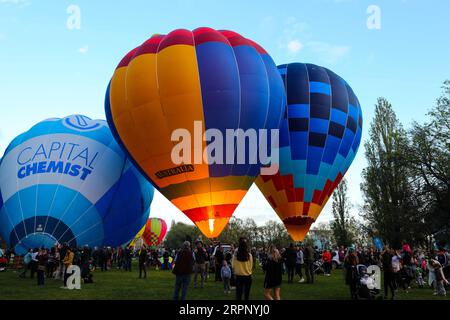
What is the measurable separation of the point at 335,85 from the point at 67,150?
14367mm

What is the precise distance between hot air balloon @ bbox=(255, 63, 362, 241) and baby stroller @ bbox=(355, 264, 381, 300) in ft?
36.3

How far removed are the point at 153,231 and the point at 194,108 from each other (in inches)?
1638

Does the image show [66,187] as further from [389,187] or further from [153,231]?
[153,231]

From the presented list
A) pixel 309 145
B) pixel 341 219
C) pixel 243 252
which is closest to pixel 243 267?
pixel 243 252

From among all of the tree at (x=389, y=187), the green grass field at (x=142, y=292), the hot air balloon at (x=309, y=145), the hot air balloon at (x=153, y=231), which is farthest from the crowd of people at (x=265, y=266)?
the hot air balloon at (x=153, y=231)

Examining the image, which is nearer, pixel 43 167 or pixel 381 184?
pixel 43 167


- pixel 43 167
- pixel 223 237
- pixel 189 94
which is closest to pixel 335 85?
pixel 189 94

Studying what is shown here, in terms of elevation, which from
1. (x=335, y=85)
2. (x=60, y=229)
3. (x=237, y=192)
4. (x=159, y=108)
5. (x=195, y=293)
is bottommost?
Result: (x=195, y=293)

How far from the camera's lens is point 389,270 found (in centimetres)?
1133

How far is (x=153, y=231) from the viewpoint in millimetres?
55781

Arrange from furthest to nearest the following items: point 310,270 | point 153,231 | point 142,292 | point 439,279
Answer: point 153,231
point 310,270
point 439,279
point 142,292

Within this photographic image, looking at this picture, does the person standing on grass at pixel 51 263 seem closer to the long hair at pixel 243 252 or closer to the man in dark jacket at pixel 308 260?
the man in dark jacket at pixel 308 260

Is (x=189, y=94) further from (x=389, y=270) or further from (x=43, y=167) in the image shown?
(x=389, y=270)

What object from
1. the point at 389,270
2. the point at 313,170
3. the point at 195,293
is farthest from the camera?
the point at 313,170
